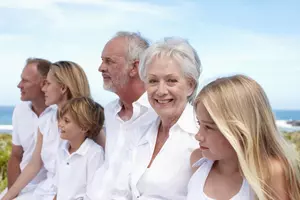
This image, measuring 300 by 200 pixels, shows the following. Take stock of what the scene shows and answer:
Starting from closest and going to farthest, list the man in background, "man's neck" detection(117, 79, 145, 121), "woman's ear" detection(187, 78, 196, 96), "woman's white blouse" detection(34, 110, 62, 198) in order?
"woman's ear" detection(187, 78, 196, 96) → "man's neck" detection(117, 79, 145, 121) → "woman's white blouse" detection(34, 110, 62, 198) → the man in background

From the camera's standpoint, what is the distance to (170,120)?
119 inches

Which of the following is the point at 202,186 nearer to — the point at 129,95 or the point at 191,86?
the point at 191,86

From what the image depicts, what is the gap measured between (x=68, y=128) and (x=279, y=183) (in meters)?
1.81

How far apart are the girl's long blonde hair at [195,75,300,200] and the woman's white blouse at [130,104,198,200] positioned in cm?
53

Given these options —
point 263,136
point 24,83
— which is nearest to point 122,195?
point 263,136

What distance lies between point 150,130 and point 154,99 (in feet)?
0.72

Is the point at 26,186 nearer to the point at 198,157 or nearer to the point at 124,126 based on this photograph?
the point at 124,126

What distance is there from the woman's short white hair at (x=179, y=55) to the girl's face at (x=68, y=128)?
88 cm

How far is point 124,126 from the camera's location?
140 inches

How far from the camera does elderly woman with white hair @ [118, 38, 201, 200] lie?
2.89 meters

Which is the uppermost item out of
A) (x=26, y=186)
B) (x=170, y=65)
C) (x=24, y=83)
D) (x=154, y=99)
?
(x=170, y=65)

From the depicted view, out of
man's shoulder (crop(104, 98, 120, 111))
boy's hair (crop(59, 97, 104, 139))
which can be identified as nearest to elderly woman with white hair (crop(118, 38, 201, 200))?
man's shoulder (crop(104, 98, 120, 111))

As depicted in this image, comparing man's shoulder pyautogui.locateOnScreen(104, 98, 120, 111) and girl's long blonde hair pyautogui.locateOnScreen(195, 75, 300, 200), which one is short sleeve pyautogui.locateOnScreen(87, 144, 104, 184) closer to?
man's shoulder pyautogui.locateOnScreen(104, 98, 120, 111)

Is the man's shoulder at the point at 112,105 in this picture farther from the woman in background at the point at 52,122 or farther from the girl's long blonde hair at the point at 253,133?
the girl's long blonde hair at the point at 253,133
